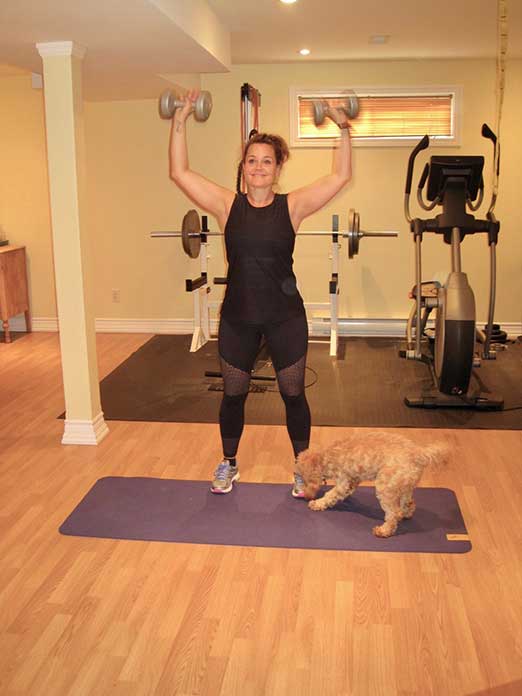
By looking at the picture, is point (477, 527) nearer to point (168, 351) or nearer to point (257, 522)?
point (257, 522)

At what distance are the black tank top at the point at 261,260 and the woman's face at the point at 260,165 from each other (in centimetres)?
8

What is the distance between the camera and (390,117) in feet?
18.2

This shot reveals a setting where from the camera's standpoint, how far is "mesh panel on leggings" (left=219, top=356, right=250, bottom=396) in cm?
274

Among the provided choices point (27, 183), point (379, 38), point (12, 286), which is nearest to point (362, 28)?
point (379, 38)

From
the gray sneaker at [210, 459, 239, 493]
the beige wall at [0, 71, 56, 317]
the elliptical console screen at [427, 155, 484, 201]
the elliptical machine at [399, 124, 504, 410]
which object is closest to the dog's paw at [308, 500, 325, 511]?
the gray sneaker at [210, 459, 239, 493]

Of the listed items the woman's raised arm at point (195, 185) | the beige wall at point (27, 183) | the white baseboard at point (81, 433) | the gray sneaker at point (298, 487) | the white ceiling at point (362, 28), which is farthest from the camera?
the beige wall at point (27, 183)

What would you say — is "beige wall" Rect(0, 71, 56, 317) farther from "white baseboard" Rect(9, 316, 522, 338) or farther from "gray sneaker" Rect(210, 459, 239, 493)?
"gray sneaker" Rect(210, 459, 239, 493)

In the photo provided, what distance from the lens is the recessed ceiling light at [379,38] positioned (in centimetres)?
445

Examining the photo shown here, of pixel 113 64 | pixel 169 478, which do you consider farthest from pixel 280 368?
pixel 113 64

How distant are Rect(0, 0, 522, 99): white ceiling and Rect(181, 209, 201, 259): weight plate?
0.86m

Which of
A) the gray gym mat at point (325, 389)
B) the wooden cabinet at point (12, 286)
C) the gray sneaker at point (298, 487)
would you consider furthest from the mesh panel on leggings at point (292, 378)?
the wooden cabinet at point (12, 286)

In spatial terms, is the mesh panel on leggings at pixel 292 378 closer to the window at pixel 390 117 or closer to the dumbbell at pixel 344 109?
the dumbbell at pixel 344 109

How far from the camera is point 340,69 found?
→ 544 centimetres

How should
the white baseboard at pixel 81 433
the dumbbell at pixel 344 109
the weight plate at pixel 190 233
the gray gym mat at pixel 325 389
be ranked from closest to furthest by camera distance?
the dumbbell at pixel 344 109 < the white baseboard at pixel 81 433 < the gray gym mat at pixel 325 389 < the weight plate at pixel 190 233
